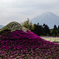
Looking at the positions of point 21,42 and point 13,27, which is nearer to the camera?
point 21,42

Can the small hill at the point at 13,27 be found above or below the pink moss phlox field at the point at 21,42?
above

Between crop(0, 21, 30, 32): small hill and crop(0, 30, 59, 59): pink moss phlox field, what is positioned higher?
crop(0, 21, 30, 32): small hill

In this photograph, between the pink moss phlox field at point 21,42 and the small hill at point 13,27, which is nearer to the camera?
the pink moss phlox field at point 21,42

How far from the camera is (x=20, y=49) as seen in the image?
8.04 metres

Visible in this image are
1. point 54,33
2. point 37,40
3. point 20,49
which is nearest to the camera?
point 20,49

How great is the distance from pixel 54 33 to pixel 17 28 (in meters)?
21.4

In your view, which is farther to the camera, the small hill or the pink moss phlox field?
the small hill

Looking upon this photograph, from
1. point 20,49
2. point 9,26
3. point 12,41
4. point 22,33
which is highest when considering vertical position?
point 9,26

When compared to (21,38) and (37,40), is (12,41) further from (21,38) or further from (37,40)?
(37,40)

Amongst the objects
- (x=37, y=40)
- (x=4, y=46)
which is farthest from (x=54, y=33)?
(x=4, y=46)

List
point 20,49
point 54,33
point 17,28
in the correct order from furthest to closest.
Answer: point 54,33, point 17,28, point 20,49

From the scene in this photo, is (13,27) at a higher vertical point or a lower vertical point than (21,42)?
higher

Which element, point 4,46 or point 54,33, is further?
point 54,33

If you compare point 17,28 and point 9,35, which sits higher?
point 17,28
